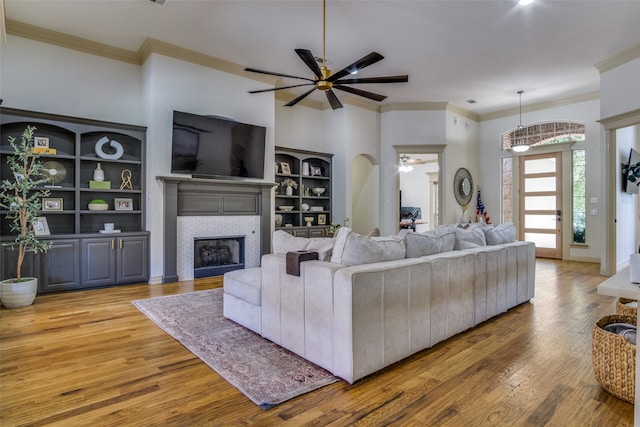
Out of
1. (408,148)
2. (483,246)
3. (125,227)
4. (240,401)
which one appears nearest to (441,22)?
(483,246)

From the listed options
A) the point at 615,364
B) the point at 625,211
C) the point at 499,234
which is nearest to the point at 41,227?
the point at 499,234

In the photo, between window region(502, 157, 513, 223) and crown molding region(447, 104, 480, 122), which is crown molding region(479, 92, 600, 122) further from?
window region(502, 157, 513, 223)

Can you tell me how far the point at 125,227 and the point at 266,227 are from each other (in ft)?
7.14

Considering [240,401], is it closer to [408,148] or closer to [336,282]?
[336,282]

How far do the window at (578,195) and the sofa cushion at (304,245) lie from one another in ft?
23.2

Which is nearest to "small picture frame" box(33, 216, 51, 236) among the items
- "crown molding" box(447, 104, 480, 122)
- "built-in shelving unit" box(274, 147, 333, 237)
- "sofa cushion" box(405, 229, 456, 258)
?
"built-in shelving unit" box(274, 147, 333, 237)

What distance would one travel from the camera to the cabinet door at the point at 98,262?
463cm

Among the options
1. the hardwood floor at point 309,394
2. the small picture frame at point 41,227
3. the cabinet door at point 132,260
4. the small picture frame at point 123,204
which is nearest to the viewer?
the hardwood floor at point 309,394

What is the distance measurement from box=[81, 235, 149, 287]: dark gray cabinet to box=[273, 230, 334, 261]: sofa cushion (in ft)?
9.72

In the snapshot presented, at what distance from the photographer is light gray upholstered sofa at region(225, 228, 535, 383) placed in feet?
7.27

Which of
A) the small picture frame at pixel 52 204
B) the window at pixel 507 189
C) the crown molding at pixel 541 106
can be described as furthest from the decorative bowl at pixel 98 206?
the crown molding at pixel 541 106

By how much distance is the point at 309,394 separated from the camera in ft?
6.90

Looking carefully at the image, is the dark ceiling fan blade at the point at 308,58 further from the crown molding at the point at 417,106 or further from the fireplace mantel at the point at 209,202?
the crown molding at the point at 417,106

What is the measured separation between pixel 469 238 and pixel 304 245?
1.81 metres
